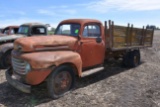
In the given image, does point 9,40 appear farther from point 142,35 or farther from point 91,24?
point 142,35

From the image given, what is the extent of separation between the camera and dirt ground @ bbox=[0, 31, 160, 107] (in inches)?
231

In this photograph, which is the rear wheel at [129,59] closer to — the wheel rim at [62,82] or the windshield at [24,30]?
the wheel rim at [62,82]

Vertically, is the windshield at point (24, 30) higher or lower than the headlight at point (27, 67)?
higher

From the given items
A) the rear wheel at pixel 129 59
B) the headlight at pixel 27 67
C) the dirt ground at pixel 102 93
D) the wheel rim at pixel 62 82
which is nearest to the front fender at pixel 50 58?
the headlight at pixel 27 67

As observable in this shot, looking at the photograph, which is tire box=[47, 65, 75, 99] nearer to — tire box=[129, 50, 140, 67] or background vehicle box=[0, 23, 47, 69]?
background vehicle box=[0, 23, 47, 69]

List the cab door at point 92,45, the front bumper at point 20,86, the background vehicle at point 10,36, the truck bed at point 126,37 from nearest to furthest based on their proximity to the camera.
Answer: the front bumper at point 20,86, the cab door at point 92,45, the truck bed at point 126,37, the background vehicle at point 10,36

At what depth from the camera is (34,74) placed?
5.67m

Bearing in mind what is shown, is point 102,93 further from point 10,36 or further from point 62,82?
point 10,36

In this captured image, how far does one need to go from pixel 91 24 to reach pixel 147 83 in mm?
2871

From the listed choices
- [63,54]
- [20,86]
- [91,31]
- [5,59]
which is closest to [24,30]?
[5,59]

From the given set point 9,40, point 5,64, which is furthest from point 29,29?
point 5,64

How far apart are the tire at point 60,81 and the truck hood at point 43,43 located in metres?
0.72

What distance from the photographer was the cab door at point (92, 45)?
7340mm

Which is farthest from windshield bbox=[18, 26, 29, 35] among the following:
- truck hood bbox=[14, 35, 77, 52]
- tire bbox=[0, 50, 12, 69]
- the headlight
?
the headlight
